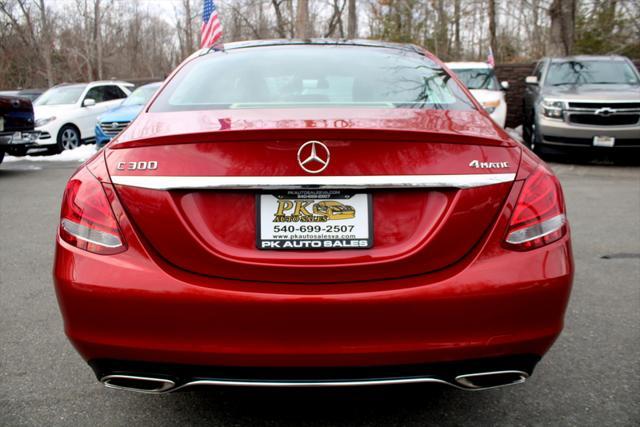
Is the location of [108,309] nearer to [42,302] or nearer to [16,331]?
[16,331]

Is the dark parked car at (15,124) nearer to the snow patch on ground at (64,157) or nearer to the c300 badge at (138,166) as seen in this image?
the snow patch on ground at (64,157)

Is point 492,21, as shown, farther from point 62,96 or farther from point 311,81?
point 311,81

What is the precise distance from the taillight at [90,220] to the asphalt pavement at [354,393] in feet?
2.00

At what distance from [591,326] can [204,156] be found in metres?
2.49

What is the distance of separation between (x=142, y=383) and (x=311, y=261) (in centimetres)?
69

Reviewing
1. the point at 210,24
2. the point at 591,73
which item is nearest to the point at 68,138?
the point at 210,24

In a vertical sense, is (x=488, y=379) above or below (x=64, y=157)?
below

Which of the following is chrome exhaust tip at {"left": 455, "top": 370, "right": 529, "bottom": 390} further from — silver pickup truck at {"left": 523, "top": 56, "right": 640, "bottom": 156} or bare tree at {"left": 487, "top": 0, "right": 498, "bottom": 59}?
bare tree at {"left": 487, "top": 0, "right": 498, "bottom": 59}

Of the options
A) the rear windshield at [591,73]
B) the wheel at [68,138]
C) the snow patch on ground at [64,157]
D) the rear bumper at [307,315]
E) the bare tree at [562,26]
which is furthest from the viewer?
the bare tree at [562,26]

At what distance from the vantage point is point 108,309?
6.22 feet

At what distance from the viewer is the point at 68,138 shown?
13.4 m

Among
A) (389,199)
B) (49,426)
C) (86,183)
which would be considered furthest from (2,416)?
(389,199)

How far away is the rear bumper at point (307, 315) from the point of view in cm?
183

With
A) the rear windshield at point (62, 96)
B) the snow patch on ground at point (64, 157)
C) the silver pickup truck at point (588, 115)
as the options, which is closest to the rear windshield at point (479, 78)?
the silver pickup truck at point (588, 115)
